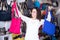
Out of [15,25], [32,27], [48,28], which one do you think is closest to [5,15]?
[15,25]

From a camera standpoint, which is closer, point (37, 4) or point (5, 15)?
point (5, 15)

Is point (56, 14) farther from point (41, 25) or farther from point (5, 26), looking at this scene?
point (5, 26)

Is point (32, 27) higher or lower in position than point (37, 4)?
lower

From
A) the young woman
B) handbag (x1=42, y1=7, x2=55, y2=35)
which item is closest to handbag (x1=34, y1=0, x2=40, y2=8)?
the young woman

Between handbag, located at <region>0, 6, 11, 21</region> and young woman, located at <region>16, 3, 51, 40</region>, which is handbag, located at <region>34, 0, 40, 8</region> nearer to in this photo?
young woman, located at <region>16, 3, 51, 40</region>

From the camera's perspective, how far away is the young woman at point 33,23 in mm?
1261

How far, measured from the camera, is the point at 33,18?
130 cm

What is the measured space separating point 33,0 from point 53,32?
0.33 meters

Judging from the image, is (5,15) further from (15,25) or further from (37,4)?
(37,4)

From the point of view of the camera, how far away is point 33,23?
51.1 inches

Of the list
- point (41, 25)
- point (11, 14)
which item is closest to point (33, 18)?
point (41, 25)

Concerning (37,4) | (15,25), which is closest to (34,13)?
(37,4)

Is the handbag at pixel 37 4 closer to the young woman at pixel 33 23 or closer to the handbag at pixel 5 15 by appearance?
the young woman at pixel 33 23

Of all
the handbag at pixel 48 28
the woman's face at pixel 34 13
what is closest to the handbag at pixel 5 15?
the woman's face at pixel 34 13
